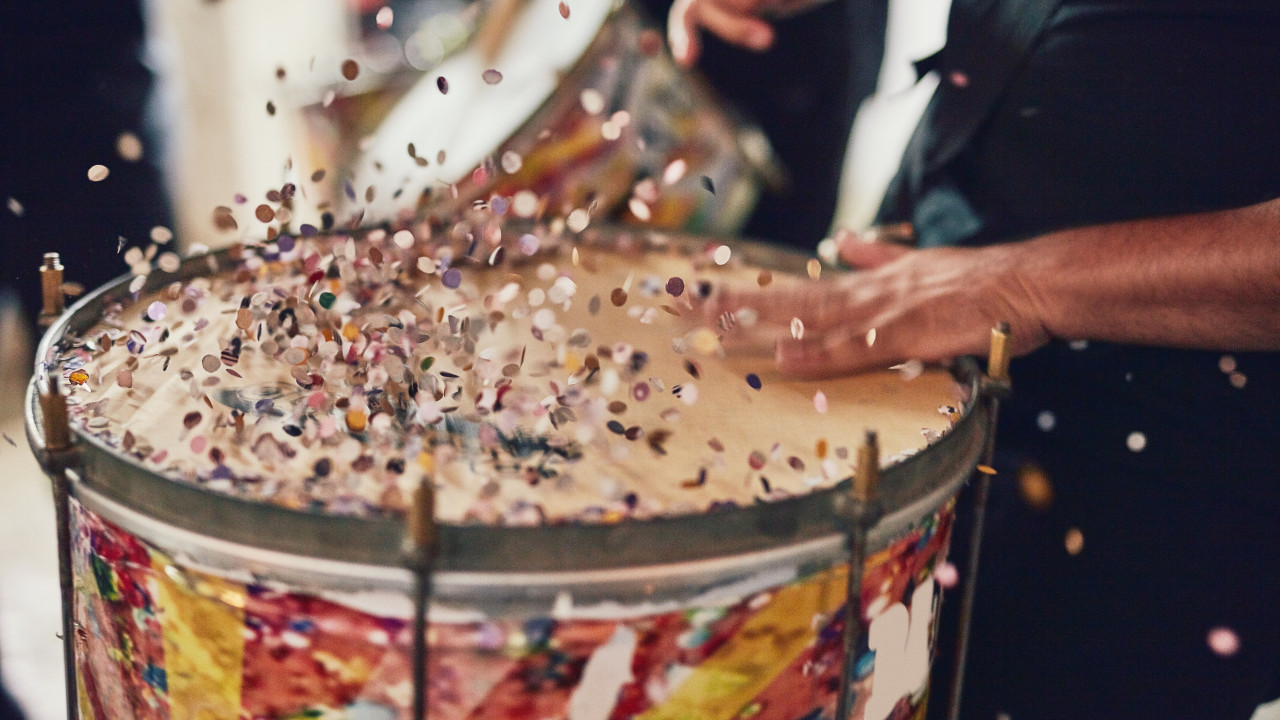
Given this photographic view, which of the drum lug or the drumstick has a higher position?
the drumstick

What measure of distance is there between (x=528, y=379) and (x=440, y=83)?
0.90ft

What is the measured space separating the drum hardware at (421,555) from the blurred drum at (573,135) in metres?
0.67

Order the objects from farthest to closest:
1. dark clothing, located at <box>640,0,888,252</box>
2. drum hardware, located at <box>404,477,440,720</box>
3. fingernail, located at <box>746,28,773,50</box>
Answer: dark clothing, located at <box>640,0,888,252</box> → fingernail, located at <box>746,28,773,50</box> → drum hardware, located at <box>404,477,440,720</box>

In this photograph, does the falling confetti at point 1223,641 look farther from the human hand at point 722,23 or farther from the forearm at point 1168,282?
the human hand at point 722,23

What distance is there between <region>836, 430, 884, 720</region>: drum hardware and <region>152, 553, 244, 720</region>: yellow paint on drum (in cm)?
39

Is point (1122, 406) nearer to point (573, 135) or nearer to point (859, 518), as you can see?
point (859, 518)

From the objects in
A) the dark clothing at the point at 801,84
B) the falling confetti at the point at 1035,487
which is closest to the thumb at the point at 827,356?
the falling confetti at the point at 1035,487

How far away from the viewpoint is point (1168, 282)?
0.87 m

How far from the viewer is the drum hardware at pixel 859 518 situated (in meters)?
0.62

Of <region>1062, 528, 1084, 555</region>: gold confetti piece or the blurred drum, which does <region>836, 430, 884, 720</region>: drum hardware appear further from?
the blurred drum

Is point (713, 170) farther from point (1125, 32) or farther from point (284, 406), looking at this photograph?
point (284, 406)

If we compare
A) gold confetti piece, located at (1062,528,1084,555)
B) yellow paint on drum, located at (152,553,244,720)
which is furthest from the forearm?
yellow paint on drum, located at (152,553,244,720)

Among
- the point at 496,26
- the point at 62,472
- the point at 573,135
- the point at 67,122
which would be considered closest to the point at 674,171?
the point at 573,135

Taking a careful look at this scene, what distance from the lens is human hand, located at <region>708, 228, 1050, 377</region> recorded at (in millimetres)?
871
